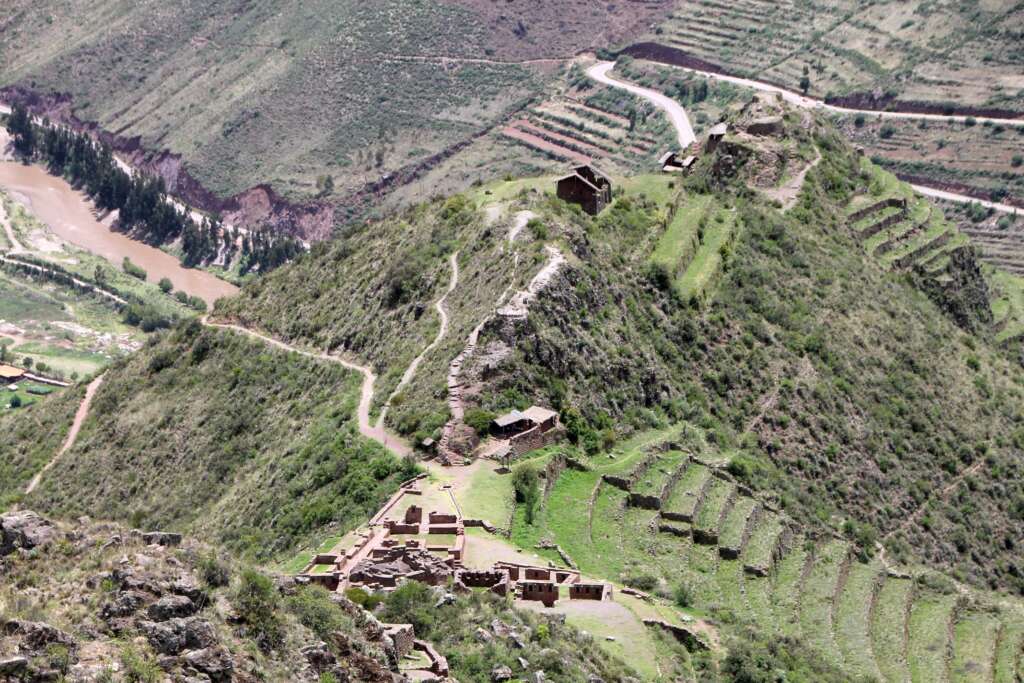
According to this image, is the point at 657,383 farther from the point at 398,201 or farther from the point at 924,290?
the point at 398,201

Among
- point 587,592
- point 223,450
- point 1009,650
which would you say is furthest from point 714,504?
point 223,450

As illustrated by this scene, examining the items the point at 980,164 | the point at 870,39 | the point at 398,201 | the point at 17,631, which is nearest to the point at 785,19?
the point at 870,39

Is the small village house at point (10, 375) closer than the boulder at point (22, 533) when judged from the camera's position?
No

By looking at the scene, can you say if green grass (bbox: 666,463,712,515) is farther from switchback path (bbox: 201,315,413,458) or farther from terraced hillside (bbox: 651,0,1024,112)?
terraced hillside (bbox: 651,0,1024,112)

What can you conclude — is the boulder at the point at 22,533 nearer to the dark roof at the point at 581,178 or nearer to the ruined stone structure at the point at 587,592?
the ruined stone structure at the point at 587,592

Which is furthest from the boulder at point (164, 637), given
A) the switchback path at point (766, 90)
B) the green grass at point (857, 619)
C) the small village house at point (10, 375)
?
the switchback path at point (766, 90)

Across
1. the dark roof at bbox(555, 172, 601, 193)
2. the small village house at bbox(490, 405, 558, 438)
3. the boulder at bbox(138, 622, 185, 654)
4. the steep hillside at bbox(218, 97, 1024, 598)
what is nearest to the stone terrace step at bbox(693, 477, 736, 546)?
the steep hillside at bbox(218, 97, 1024, 598)
